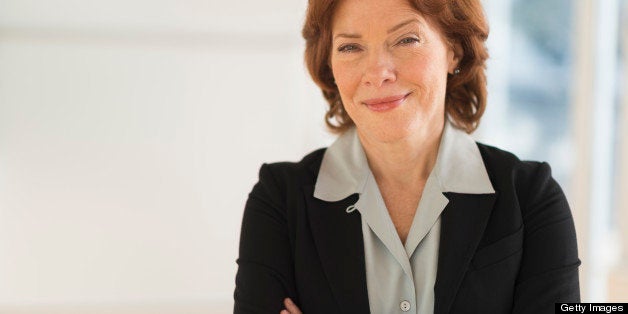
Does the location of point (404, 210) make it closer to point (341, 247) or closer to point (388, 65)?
point (341, 247)

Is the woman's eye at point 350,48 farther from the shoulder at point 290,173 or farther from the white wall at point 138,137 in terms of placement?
the white wall at point 138,137

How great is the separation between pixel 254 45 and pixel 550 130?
190 centimetres

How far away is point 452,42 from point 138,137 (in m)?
2.52

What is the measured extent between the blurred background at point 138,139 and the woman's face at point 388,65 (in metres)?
2.30

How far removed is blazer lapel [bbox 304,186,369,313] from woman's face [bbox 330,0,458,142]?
0.76ft

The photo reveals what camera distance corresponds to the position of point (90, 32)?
13.5 ft

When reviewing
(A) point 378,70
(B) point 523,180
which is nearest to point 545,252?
(B) point 523,180

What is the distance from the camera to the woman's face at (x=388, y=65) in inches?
74.7

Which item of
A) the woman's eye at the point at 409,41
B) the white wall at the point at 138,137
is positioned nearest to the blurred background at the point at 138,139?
the white wall at the point at 138,137

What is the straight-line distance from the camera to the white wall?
13.4 feet

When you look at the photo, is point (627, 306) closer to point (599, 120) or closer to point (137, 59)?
point (599, 120)

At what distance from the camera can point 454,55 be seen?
2.09 metres

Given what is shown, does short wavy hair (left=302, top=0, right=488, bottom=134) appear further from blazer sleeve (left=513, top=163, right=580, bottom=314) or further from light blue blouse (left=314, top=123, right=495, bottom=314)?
blazer sleeve (left=513, top=163, right=580, bottom=314)

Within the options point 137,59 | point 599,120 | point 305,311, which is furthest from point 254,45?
point 305,311
